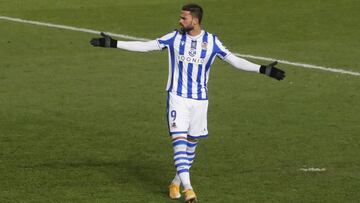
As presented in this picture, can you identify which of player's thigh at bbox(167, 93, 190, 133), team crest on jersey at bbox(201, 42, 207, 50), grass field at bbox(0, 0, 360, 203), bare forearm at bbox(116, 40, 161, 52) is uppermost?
team crest on jersey at bbox(201, 42, 207, 50)

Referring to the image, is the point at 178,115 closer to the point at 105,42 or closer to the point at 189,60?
the point at 189,60

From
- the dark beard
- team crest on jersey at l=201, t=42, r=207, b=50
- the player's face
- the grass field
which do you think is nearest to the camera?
the player's face

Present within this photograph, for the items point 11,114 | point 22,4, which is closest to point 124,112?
point 11,114

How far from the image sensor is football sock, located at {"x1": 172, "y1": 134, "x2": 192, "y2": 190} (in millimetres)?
12203

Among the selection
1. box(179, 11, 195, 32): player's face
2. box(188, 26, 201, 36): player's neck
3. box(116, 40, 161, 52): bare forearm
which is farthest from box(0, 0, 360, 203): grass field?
box(179, 11, 195, 32): player's face

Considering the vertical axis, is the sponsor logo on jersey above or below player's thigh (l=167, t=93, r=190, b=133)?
above

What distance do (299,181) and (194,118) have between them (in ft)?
5.82

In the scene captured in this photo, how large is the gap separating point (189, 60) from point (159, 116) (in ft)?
16.6

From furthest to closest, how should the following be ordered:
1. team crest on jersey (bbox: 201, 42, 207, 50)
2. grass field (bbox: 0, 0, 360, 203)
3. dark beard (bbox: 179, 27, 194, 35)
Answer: grass field (bbox: 0, 0, 360, 203) < team crest on jersey (bbox: 201, 42, 207, 50) < dark beard (bbox: 179, 27, 194, 35)

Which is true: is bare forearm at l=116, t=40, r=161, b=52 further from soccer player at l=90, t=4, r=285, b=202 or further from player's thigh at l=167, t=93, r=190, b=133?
player's thigh at l=167, t=93, r=190, b=133

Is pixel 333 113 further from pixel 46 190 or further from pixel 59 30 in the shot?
pixel 59 30

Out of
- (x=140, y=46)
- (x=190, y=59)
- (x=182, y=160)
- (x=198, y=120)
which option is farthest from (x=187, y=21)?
(x=182, y=160)

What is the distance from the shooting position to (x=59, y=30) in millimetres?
26438

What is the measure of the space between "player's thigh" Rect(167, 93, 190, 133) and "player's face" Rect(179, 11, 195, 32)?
0.83 metres
